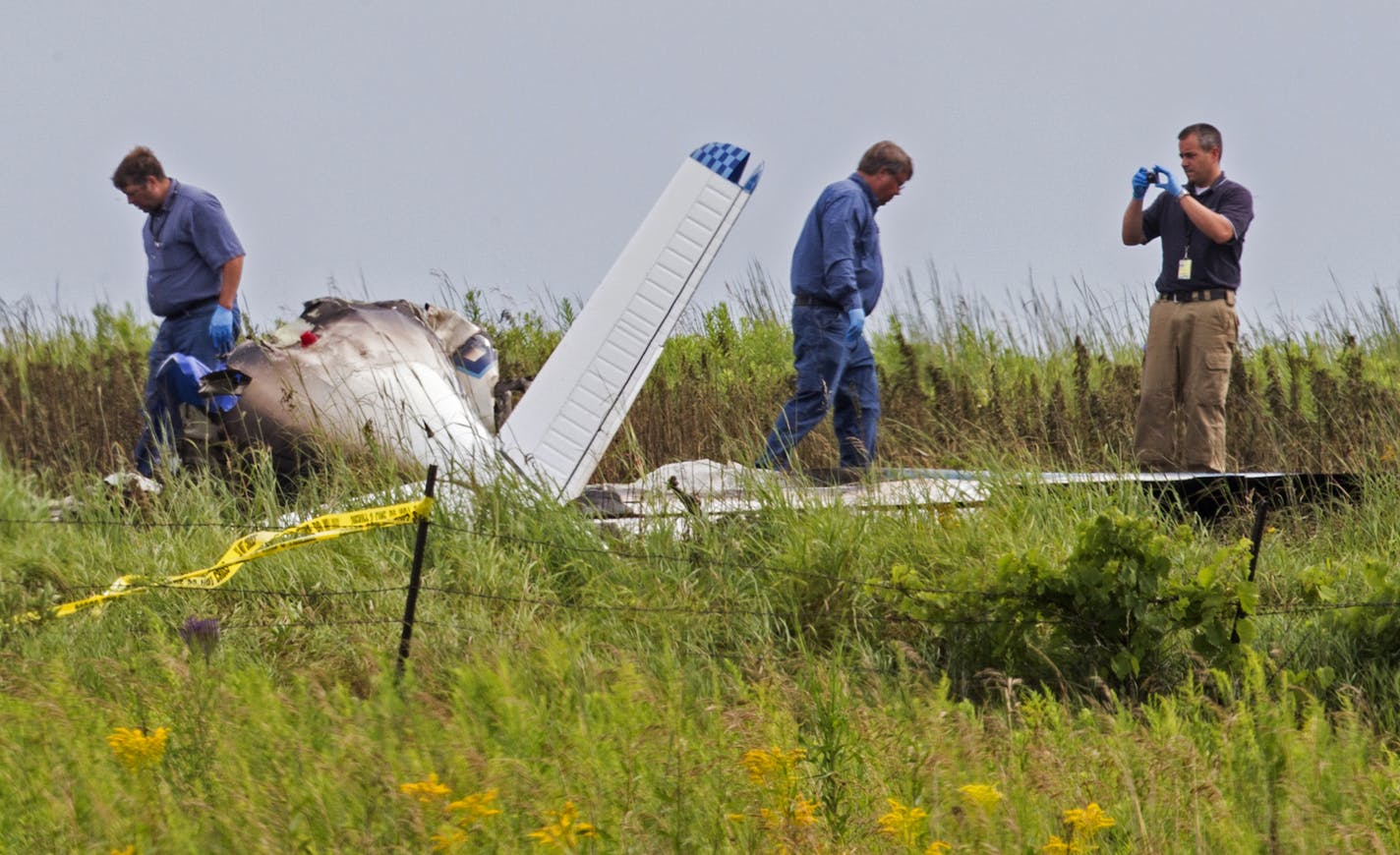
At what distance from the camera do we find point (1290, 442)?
9.34m

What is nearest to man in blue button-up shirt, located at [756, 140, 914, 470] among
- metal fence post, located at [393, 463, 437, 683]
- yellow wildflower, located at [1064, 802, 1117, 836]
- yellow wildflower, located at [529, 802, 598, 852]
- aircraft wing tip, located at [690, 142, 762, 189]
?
aircraft wing tip, located at [690, 142, 762, 189]

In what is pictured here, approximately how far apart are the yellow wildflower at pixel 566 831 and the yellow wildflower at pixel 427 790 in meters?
0.22

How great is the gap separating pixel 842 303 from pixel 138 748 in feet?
17.0

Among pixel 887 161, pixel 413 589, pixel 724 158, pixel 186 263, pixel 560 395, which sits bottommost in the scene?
pixel 413 589

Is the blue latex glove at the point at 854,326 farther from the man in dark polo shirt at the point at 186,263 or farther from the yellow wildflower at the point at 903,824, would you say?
the yellow wildflower at the point at 903,824

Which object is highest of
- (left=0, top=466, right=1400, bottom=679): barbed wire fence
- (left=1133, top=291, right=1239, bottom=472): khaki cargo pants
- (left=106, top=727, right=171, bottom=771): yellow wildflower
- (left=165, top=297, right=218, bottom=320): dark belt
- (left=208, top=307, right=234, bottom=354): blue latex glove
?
(left=165, top=297, right=218, bottom=320): dark belt

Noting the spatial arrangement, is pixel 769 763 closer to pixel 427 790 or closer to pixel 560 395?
pixel 427 790

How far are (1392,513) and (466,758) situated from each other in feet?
17.3

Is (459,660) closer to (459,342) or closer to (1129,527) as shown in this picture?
(1129,527)

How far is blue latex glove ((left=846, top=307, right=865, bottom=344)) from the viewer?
813 cm

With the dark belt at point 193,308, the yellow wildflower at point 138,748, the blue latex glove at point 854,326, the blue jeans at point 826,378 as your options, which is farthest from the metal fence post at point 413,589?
the dark belt at point 193,308

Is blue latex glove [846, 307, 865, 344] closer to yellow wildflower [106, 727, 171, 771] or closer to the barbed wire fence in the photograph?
the barbed wire fence

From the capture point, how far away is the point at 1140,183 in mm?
8633

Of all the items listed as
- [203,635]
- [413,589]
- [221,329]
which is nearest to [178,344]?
[221,329]
